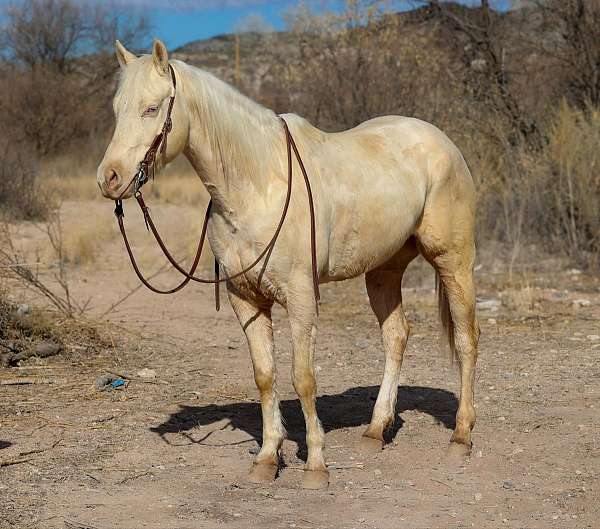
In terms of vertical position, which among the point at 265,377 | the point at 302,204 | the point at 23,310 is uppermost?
the point at 302,204

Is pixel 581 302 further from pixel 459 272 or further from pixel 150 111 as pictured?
pixel 150 111

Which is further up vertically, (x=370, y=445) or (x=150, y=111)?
(x=150, y=111)

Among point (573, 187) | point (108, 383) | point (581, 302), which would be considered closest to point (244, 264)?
point (108, 383)

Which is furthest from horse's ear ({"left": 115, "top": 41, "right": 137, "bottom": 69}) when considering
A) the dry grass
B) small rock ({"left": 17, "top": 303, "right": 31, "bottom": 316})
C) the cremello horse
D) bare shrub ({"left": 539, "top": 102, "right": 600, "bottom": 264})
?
bare shrub ({"left": 539, "top": 102, "right": 600, "bottom": 264})

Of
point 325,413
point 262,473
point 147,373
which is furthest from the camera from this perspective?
point 147,373

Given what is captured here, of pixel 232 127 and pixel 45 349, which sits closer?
pixel 232 127

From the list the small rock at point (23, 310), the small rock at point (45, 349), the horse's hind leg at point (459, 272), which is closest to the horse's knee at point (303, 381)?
the horse's hind leg at point (459, 272)

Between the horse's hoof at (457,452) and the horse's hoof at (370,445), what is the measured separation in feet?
1.32

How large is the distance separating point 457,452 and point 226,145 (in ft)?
7.33

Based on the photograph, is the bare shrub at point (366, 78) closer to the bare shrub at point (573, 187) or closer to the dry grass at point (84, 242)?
the bare shrub at point (573, 187)

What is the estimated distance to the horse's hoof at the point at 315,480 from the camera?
486 cm

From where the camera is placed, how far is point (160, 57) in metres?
4.42

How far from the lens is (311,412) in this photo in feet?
16.2

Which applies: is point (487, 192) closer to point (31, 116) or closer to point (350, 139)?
point (350, 139)
